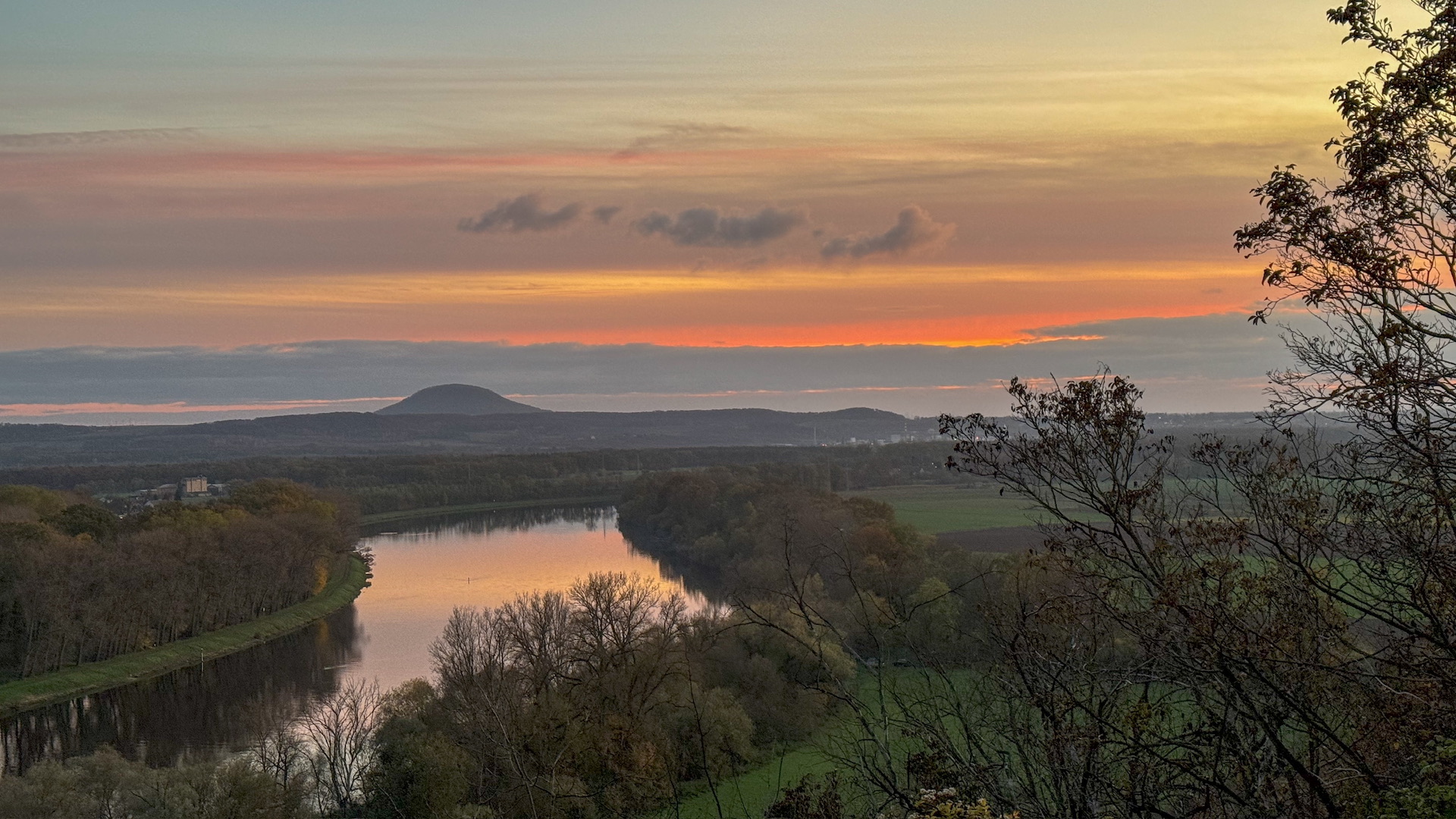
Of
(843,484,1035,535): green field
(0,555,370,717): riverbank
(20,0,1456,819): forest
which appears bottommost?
(0,555,370,717): riverbank

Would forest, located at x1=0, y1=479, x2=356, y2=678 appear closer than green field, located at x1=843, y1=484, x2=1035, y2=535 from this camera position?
Yes

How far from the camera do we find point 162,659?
3738cm

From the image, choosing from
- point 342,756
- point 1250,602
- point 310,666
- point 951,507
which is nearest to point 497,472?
point 951,507

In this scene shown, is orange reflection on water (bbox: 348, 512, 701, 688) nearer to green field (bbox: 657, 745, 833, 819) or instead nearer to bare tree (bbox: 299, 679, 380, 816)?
bare tree (bbox: 299, 679, 380, 816)

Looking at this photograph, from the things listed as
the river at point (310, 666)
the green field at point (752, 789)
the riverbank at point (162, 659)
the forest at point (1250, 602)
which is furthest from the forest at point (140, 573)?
the forest at point (1250, 602)

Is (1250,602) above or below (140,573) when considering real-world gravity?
above

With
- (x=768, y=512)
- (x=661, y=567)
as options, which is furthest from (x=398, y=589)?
(x=768, y=512)

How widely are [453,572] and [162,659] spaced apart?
16.2 metres

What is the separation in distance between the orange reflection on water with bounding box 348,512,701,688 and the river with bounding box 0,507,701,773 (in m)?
0.09

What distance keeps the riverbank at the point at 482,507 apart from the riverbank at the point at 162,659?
3655 centimetres

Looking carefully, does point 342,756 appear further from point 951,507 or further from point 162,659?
point 951,507

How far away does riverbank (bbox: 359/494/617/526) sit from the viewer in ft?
286

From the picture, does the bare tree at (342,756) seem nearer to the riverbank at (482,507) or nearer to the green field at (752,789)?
the green field at (752,789)

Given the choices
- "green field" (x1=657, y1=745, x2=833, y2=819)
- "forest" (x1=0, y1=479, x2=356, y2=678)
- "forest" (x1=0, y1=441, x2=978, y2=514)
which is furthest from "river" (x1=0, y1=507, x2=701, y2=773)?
"forest" (x1=0, y1=441, x2=978, y2=514)
